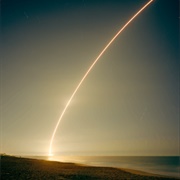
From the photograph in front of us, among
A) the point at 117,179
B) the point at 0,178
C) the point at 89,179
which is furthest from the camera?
the point at 117,179

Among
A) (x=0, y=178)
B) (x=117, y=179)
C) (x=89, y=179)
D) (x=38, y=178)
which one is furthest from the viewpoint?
(x=117, y=179)

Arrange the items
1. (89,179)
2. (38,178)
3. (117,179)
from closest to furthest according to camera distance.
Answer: (38,178) → (89,179) → (117,179)

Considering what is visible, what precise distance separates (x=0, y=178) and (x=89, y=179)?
737 cm

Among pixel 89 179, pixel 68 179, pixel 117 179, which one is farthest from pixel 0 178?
pixel 117 179

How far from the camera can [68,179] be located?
2095cm

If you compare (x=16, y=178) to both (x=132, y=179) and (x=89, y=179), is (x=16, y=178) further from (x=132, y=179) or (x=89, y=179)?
(x=132, y=179)

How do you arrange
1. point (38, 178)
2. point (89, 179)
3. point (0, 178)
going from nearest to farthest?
point (0, 178) → point (38, 178) → point (89, 179)

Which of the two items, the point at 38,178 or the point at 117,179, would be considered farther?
the point at 117,179

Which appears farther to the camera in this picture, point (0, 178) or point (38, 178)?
point (38, 178)

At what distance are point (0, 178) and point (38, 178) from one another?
115 inches

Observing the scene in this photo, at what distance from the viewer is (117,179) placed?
2303 centimetres

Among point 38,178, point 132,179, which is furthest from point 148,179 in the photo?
point 38,178

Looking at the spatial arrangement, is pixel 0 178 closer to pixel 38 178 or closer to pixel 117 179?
pixel 38 178

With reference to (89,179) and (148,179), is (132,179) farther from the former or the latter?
(89,179)
